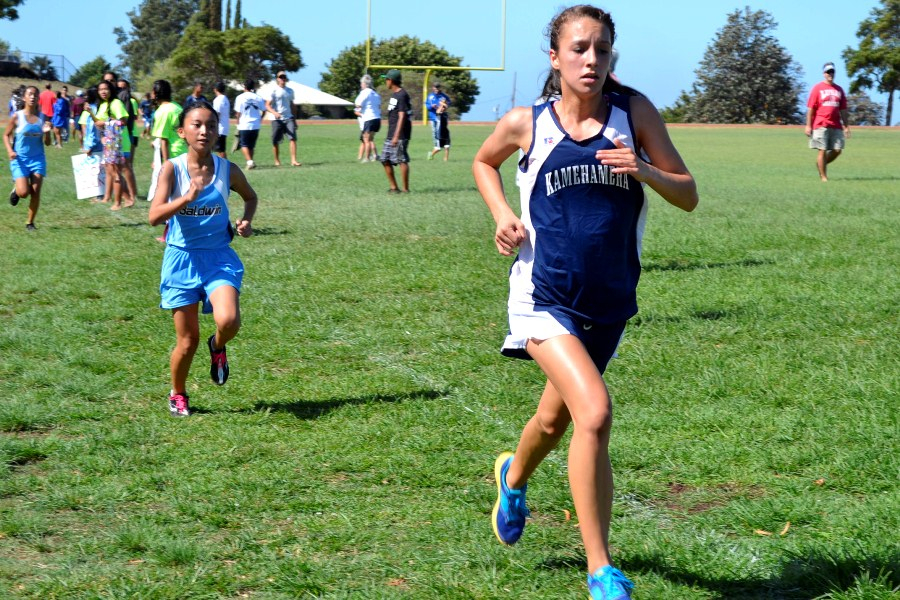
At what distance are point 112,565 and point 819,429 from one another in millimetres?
3571

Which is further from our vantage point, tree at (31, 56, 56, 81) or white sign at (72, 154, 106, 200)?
tree at (31, 56, 56, 81)

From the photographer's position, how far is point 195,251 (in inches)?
256

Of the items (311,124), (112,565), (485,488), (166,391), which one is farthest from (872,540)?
(311,124)

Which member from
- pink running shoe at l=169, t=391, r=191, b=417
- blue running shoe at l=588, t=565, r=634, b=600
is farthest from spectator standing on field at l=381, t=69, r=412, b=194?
blue running shoe at l=588, t=565, r=634, b=600

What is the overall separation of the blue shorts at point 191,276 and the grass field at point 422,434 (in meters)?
0.67

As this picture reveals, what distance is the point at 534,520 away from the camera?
4703 millimetres

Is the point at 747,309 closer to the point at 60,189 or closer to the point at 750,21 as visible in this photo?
the point at 60,189

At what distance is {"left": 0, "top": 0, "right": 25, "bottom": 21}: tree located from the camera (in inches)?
2699

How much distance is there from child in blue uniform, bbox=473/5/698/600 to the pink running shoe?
9.91 ft

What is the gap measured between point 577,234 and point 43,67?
85.1 meters

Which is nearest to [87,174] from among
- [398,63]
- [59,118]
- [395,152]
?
[395,152]

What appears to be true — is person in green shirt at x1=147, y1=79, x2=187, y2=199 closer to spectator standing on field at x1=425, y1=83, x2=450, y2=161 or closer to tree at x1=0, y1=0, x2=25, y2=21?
spectator standing on field at x1=425, y1=83, x2=450, y2=161

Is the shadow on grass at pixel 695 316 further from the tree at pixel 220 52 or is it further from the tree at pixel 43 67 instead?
the tree at pixel 43 67

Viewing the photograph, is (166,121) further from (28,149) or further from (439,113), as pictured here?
(439,113)
